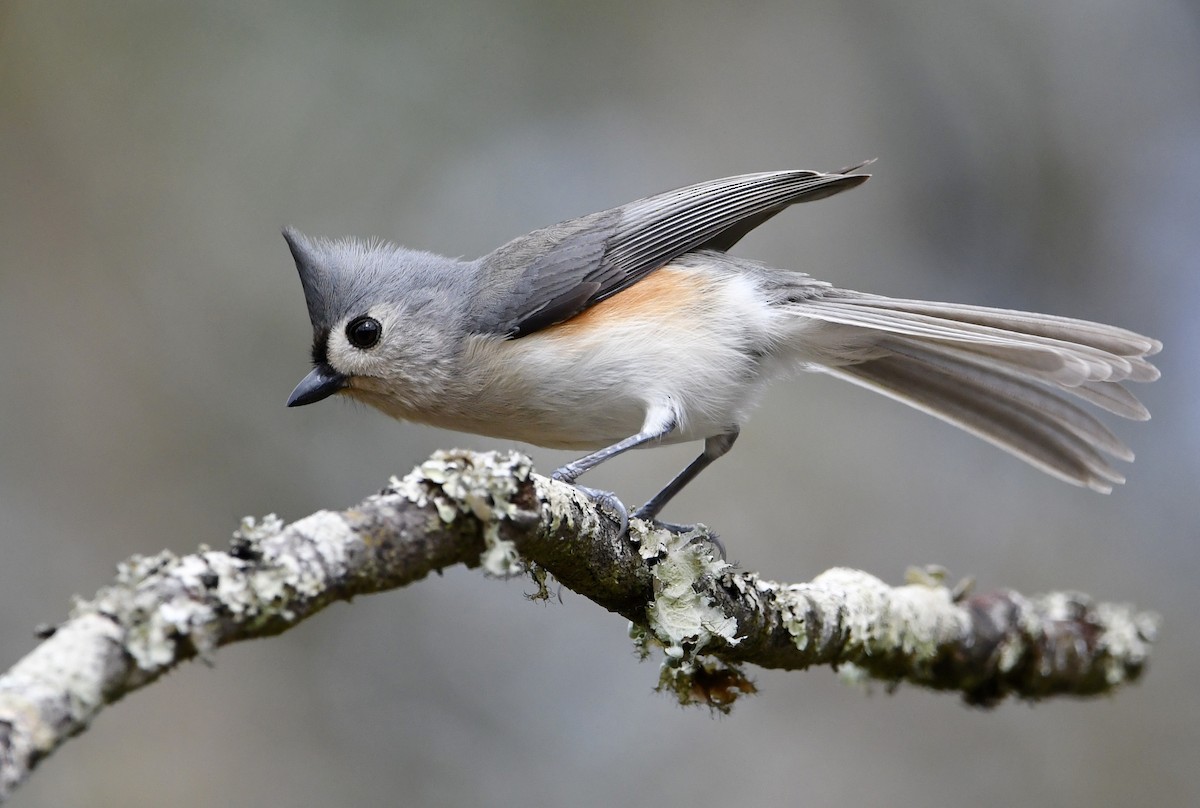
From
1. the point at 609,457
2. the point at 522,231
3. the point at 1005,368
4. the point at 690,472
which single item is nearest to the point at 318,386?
the point at 609,457

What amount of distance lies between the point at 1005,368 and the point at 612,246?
4.29ft

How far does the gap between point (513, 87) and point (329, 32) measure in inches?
38.8

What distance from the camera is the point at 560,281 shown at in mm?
2959

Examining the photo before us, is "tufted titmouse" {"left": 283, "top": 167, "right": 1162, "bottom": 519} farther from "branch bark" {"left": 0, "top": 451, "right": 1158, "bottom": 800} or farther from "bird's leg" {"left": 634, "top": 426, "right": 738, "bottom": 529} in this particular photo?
"branch bark" {"left": 0, "top": 451, "right": 1158, "bottom": 800}

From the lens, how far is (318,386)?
2.92 meters

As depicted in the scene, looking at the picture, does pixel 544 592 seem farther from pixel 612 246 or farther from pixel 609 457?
pixel 612 246

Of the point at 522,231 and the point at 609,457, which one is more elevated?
the point at 522,231

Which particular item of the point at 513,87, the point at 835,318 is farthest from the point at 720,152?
the point at 835,318

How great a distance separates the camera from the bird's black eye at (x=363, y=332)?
9.75ft

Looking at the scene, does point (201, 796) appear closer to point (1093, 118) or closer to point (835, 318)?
point (835, 318)

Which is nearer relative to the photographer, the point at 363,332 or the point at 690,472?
the point at 363,332

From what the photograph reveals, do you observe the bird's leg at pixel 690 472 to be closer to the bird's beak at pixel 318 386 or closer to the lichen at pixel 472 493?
the bird's beak at pixel 318 386

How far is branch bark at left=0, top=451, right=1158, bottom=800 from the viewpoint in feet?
3.62

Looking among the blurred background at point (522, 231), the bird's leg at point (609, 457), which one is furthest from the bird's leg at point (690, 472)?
the blurred background at point (522, 231)
